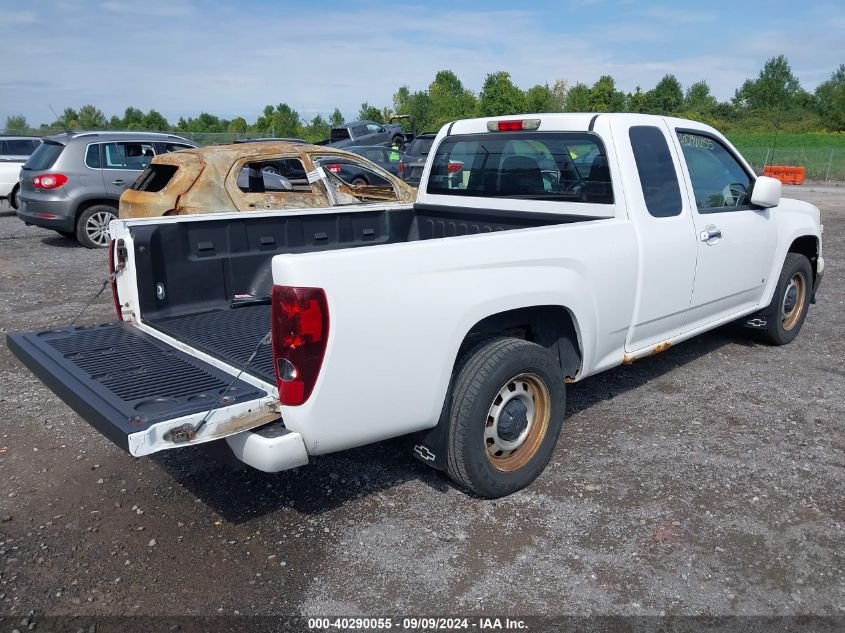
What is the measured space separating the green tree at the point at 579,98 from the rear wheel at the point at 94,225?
184ft

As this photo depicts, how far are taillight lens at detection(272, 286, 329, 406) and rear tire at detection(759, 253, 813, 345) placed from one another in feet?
14.5

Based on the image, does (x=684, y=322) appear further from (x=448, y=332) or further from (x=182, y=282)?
(x=182, y=282)

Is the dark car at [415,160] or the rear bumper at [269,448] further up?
the dark car at [415,160]

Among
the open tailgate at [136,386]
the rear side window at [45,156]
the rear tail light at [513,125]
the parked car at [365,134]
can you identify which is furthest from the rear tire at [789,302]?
the parked car at [365,134]

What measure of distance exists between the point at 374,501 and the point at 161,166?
644 centimetres

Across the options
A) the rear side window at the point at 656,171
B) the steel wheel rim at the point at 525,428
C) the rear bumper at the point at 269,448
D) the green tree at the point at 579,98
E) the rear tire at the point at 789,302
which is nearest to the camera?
the rear bumper at the point at 269,448

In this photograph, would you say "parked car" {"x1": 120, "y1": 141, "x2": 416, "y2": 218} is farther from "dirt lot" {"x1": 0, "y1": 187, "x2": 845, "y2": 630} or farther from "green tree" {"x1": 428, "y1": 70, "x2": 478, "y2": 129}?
"green tree" {"x1": 428, "y1": 70, "x2": 478, "y2": 129}

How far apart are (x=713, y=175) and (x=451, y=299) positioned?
279 cm

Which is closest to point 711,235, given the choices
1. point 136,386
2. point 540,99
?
point 136,386

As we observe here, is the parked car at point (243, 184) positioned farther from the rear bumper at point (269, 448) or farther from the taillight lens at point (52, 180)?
the rear bumper at point (269, 448)

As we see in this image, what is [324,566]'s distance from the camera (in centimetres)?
313

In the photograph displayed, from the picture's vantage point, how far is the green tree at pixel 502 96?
183 ft

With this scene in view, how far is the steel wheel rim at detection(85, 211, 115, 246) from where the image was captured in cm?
1145

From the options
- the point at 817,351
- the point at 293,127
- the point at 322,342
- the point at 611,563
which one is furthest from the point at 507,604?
the point at 293,127
